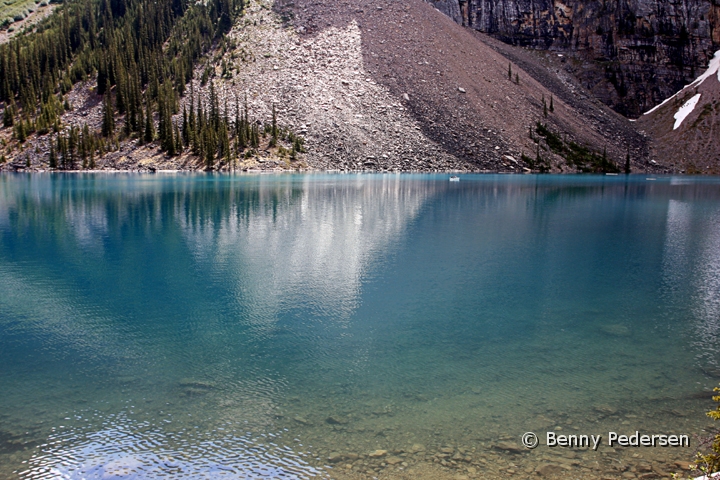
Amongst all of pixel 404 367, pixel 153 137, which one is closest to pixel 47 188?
pixel 153 137

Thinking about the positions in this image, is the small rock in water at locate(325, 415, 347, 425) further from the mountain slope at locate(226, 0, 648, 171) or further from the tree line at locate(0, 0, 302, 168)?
the tree line at locate(0, 0, 302, 168)

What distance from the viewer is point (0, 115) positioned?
102812 millimetres

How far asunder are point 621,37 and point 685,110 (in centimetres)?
2931

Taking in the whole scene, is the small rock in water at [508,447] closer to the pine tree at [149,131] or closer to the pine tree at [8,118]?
the pine tree at [149,131]

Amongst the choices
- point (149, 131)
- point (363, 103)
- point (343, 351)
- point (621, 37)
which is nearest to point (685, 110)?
point (621, 37)

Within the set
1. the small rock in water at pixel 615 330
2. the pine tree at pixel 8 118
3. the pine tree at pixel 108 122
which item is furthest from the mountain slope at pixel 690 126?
the pine tree at pixel 8 118

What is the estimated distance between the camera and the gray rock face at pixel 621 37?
490 feet

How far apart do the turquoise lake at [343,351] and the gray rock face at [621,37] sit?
13927cm

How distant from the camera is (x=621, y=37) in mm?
152000

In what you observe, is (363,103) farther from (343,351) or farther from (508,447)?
(508,447)

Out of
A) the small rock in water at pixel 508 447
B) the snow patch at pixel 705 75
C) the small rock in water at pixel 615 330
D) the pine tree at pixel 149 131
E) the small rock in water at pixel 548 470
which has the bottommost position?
the small rock in water at pixel 548 470

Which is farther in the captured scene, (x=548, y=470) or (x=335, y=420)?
(x=335, y=420)

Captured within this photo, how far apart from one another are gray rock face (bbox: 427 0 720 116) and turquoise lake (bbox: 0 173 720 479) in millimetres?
139270

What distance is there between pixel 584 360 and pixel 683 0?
7085 inches
